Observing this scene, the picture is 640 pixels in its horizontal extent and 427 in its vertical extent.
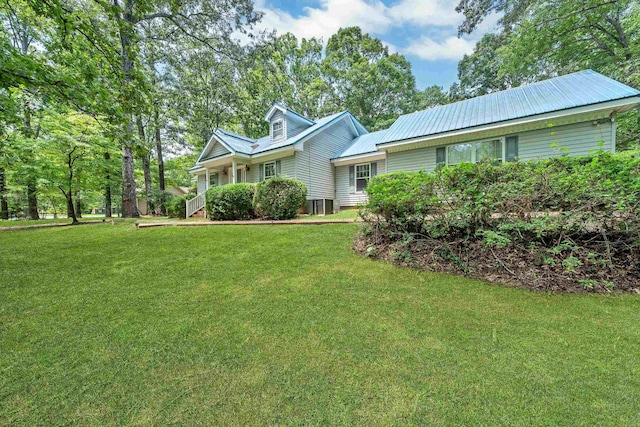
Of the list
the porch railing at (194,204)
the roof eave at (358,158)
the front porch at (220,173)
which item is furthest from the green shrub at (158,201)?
the roof eave at (358,158)

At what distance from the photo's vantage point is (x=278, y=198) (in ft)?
29.3

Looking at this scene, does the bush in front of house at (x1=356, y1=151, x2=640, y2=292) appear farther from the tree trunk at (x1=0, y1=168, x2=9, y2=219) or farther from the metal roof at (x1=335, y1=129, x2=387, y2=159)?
the tree trunk at (x1=0, y1=168, x2=9, y2=219)

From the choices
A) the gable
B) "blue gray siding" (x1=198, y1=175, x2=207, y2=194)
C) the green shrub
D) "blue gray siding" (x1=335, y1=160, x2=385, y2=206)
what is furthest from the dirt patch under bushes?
"blue gray siding" (x1=198, y1=175, x2=207, y2=194)

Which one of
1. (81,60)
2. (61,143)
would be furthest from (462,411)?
(61,143)

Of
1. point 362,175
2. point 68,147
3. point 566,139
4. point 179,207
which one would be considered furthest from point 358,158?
point 68,147

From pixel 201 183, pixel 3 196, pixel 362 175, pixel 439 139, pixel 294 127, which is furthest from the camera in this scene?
pixel 201 183

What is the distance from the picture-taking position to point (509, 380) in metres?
1.85

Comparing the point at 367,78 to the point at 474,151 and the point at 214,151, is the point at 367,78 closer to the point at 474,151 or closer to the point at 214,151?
the point at 214,151

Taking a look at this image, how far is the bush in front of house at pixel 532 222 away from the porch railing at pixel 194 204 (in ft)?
38.6

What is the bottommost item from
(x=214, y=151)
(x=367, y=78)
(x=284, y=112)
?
(x=214, y=151)

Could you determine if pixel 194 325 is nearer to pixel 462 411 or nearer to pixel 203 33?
pixel 462 411

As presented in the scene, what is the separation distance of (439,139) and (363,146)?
5036 mm

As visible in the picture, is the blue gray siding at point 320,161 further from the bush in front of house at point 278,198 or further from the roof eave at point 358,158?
the bush in front of house at point 278,198

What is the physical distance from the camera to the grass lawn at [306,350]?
1.62 meters
